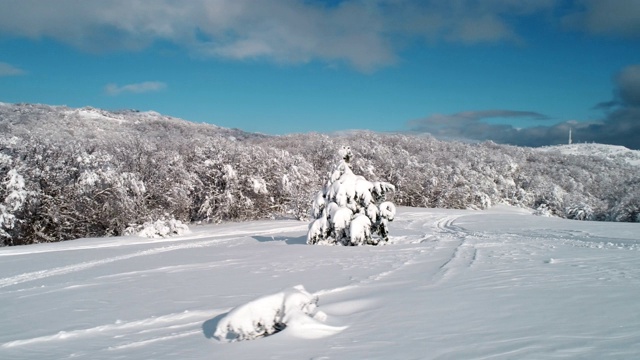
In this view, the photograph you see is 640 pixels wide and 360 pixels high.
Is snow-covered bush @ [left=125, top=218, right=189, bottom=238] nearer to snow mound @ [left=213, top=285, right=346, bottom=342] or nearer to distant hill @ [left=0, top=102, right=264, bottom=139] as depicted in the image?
snow mound @ [left=213, top=285, right=346, bottom=342]

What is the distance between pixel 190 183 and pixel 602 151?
113 m

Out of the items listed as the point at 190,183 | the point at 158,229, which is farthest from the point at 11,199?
the point at 190,183

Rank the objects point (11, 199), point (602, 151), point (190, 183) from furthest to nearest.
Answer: point (602, 151), point (190, 183), point (11, 199)

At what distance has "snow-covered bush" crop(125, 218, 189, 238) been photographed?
2423 cm

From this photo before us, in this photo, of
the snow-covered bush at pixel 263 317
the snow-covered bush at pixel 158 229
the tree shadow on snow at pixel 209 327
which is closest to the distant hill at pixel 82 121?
the snow-covered bush at pixel 158 229

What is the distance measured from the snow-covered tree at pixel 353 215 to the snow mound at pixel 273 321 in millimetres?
9924

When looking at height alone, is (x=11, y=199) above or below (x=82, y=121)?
below

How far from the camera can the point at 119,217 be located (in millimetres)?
26938

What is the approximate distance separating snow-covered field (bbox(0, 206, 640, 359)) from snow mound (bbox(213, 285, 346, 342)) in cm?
4

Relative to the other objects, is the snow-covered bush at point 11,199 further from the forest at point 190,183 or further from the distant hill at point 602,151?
the distant hill at point 602,151

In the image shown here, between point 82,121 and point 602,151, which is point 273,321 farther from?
point 602,151

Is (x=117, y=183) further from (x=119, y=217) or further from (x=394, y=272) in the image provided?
(x=394, y=272)

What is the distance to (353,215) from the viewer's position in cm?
1617

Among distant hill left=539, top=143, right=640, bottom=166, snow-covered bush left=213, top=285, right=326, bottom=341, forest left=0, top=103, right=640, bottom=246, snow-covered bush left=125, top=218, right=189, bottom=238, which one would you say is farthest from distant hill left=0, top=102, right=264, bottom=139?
distant hill left=539, top=143, right=640, bottom=166
